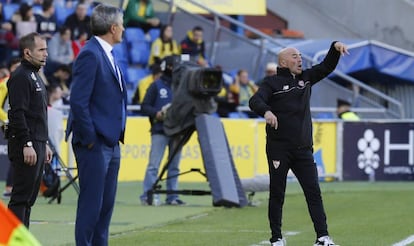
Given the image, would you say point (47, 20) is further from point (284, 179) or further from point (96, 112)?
point (96, 112)

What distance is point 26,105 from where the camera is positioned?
10.8 m

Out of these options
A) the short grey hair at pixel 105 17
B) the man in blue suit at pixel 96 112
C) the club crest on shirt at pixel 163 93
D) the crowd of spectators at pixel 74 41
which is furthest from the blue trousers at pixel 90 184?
the crowd of spectators at pixel 74 41

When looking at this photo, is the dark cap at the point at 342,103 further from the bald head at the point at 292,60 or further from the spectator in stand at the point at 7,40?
the bald head at the point at 292,60

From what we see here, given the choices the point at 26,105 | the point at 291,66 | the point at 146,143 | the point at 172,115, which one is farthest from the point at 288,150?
the point at 146,143

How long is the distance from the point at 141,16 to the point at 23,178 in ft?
55.0

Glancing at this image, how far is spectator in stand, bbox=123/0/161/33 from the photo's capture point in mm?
27250

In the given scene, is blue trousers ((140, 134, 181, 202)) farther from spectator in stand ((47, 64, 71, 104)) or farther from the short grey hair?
the short grey hair

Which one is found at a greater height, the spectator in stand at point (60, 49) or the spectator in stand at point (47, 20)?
the spectator in stand at point (47, 20)

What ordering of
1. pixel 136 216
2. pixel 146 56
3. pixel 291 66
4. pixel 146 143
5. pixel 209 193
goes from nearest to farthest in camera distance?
1. pixel 291 66
2. pixel 136 216
3. pixel 209 193
4. pixel 146 143
5. pixel 146 56

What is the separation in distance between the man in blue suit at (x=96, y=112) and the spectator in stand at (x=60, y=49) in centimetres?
1596

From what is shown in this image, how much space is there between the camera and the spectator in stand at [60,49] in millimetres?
25250

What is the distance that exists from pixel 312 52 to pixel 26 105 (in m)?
18.2

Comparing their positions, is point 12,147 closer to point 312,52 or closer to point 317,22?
point 312,52

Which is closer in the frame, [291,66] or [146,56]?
[291,66]
